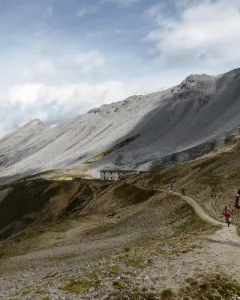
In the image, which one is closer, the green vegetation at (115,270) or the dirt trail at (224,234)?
the green vegetation at (115,270)

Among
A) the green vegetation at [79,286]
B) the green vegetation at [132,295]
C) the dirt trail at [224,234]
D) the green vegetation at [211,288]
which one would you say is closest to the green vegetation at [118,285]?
the green vegetation at [132,295]

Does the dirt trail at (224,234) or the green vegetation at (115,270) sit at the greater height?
the green vegetation at (115,270)

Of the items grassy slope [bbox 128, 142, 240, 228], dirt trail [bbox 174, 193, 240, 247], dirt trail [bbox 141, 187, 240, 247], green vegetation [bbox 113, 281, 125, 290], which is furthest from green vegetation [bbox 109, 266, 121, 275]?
grassy slope [bbox 128, 142, 240, 228]

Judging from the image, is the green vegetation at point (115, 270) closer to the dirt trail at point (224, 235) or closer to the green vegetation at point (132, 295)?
the green vegetation at point (132, 295)

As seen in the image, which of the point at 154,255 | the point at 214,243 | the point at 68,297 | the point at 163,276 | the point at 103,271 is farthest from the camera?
the point at 214,243

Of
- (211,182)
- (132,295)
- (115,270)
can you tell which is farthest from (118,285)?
(211,182)

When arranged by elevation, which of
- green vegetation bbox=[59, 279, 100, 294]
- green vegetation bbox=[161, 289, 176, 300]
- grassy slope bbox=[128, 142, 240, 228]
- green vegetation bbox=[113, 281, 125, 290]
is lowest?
grassy slope bbox=[128, 142, 240, 228]

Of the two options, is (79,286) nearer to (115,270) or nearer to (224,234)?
(115,270)

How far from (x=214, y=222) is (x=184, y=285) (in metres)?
25.8

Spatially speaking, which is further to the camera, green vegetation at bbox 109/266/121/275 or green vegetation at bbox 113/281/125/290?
green vegetation at bbox 109/266/121/275

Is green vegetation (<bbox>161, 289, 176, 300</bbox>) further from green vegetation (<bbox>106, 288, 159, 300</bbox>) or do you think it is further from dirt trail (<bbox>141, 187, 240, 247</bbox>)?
dirt trail (<bbox>141, 187, 240, 247</bbox>)

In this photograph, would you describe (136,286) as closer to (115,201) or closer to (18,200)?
(115,201)

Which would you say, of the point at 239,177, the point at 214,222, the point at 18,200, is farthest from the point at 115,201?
the point at 18,200

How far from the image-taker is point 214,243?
3650 centimetres
